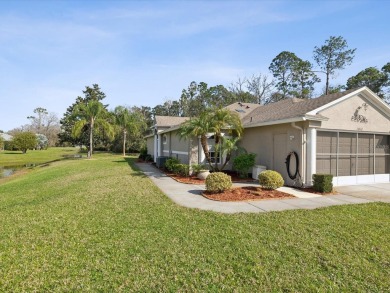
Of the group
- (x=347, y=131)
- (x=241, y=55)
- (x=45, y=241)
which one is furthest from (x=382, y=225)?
(x=241, y=55)

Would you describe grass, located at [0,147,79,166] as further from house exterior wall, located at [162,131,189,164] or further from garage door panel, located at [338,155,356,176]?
garage door panel, located at [338,155,356,176]

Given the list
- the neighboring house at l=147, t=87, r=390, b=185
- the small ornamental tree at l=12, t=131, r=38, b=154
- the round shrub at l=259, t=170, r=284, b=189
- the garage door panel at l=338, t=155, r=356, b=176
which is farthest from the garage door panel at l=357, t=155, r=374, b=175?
the small ornamental tree at l=12, t=131, r=38, b=154

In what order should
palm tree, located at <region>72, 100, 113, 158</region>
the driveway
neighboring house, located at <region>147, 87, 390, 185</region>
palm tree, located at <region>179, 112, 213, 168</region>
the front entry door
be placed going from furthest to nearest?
palm tree, located at <region>72, 100, 113, 158</region>
palm tree, located at <region>179, 112, 213, 168</region>
the front entry door
neighboring house, located at <region>147, 87, 390, 185</region>
the driveway

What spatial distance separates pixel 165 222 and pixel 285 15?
11.4 meters

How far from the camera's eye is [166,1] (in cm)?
1052

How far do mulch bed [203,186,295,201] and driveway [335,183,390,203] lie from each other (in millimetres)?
2977

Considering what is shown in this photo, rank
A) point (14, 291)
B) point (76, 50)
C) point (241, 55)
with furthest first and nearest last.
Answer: point (241, 55)
point (76, 50)
point (14, 291)

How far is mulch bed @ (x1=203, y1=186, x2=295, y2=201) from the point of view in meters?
8.75

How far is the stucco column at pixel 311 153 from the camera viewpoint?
35.3ft

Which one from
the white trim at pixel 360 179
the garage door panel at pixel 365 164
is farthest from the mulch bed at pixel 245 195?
the garage door panel at pixel 365 164

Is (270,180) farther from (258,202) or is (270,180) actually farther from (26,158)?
(26,158)

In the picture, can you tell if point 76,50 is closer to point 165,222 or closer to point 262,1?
point 262,1

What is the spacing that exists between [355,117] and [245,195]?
7503 mm

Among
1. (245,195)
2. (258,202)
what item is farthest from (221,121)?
(258,202)
